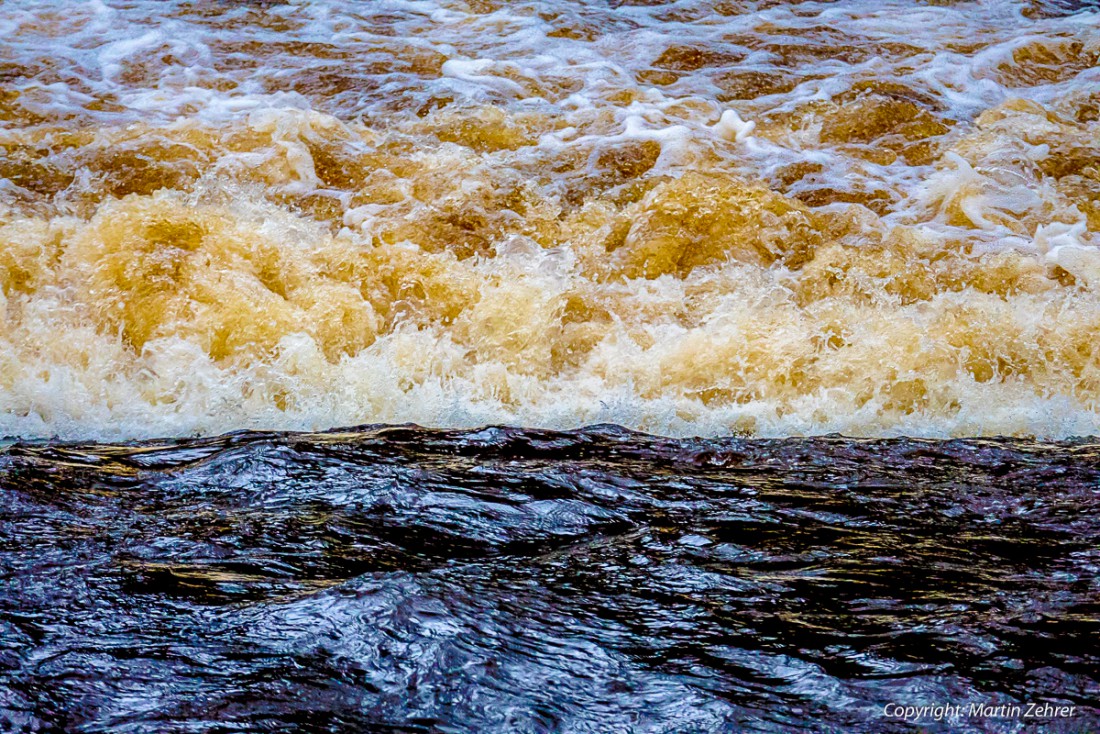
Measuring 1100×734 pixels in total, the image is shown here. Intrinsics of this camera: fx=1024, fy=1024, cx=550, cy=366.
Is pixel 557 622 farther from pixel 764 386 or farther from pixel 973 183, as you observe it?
pixel 973 183

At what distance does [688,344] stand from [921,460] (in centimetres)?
142

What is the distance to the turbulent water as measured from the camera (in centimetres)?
432

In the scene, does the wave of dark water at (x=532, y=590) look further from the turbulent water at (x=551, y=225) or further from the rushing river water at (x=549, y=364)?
the turbulent water at (x=551, y=225)

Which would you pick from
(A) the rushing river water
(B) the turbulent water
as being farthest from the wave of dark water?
(B) the turbulent water

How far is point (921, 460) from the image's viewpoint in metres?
3.33

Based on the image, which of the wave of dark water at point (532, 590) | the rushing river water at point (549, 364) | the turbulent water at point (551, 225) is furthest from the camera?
the turbulent water at point (551, 225)

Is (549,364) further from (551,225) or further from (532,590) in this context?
(532,590)

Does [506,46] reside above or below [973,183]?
above

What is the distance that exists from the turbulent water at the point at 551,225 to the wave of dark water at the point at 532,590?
1089 mm

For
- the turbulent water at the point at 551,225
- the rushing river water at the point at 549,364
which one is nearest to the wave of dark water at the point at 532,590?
the rushing river water at the point at 549,364

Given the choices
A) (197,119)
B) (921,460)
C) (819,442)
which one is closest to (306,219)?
(197,119)

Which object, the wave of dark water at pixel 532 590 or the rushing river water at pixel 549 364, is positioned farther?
the rushing river water at pixel 549 364

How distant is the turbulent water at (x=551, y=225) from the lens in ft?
14.2

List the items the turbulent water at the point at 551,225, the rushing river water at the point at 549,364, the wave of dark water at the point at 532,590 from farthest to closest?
the turbulent water at the point at 551,225
the rushing river water at the point at 549,364
the wave of dark water at the point at 532,590
